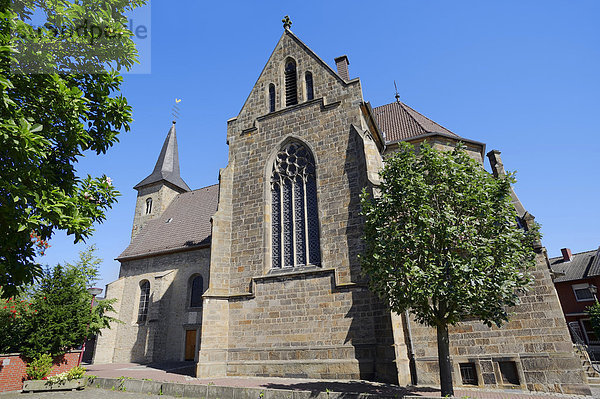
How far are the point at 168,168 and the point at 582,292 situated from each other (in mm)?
38894

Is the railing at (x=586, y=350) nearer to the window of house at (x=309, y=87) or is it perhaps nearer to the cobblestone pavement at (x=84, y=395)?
the window of house at (x=309, y=87)

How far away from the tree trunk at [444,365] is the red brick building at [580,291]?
87.8ft

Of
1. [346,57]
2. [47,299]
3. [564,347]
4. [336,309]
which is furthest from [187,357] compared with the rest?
[346,57]

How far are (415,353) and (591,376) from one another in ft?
23.3

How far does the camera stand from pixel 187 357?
65.9 ft

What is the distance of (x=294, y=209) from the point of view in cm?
1451

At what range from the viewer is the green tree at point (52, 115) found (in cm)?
589

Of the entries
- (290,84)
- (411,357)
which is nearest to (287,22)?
(290,84)

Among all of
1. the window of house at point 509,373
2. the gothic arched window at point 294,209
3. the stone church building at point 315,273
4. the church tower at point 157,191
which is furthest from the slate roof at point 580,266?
the church tower at point 157,191

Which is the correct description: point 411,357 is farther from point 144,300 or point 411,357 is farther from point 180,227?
point 180,227

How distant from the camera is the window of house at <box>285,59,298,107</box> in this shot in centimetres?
1634

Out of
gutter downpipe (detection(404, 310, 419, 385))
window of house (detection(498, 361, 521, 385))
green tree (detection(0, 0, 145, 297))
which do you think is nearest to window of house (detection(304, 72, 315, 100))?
green tree (detection(0, 0, 145, 297))

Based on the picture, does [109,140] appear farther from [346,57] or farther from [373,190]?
[346,57]

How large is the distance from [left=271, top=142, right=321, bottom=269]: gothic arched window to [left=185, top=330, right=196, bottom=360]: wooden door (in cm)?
985
